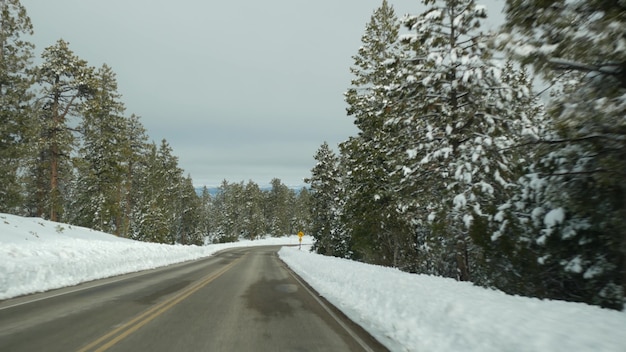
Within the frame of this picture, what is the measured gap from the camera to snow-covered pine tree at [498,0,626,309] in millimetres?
4605

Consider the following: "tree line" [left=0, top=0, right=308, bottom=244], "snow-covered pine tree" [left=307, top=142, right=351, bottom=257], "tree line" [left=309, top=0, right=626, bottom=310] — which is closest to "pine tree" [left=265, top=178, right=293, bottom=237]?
"tree line" [left=0, top=0, right=308, bottom=244]

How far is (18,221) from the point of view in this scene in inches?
758

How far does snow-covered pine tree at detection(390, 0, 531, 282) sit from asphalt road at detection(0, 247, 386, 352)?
192 inches

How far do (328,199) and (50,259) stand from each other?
29194 millimetres

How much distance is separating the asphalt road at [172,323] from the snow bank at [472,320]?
55 centimetres

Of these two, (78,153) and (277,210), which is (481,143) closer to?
(78,153)

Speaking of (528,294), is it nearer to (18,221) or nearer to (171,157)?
(18,221)

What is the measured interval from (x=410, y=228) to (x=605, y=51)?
1611 centimetres

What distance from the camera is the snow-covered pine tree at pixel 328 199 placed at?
1528 inches

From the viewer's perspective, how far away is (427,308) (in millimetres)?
6051

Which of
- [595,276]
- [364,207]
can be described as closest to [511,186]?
[595,276]

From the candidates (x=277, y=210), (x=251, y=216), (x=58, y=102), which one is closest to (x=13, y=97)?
(x=58, y=102)

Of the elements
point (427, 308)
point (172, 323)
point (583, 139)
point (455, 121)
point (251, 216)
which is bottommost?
point (172, 323)

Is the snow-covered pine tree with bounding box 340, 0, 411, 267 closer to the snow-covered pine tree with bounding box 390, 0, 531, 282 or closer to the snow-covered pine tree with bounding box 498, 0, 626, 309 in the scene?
the snow-covered pine tree with bounding box 390, 0, 531, 282
